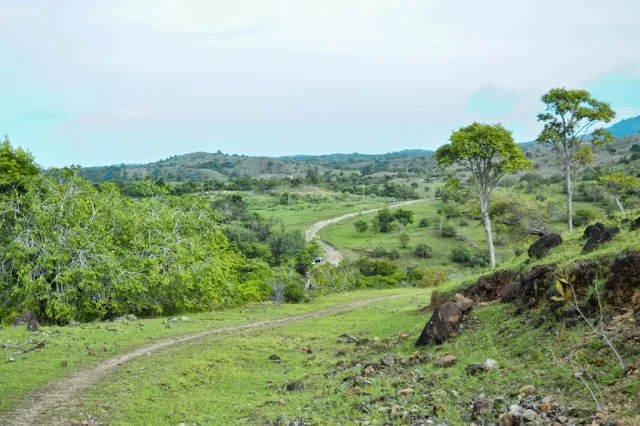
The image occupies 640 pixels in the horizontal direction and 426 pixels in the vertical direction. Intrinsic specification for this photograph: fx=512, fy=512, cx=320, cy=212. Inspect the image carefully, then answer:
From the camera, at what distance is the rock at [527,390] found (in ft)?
23.2

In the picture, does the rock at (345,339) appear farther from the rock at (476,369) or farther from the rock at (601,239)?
the rock at (476,369)

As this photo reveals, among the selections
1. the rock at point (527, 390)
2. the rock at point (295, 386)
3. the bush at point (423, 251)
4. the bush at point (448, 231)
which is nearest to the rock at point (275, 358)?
the rock at point (295, 386)

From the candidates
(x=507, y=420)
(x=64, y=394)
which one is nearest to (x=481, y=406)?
(x=507, y=420)

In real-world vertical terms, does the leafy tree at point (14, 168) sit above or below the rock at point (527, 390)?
above

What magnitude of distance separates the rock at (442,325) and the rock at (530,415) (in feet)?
19.0

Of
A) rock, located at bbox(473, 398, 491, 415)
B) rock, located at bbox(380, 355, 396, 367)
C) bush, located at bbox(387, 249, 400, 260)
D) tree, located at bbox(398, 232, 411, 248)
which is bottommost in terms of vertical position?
bush, located at bbox(387, 249, 400, 260)

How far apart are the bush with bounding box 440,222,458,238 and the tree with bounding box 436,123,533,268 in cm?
4288

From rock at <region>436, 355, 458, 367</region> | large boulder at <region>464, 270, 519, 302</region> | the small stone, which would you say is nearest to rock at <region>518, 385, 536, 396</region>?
the small stone

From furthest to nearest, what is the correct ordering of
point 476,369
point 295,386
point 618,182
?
point 618,182, point 295,386, point 476,369

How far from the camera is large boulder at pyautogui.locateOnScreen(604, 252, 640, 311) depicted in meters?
9.02

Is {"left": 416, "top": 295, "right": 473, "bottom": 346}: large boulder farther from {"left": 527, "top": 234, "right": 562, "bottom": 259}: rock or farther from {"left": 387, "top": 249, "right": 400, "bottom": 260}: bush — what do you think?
{"left": 387, "top": 249, "right": 400, "bottom": 260}: bush

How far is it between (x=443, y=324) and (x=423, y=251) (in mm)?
50121

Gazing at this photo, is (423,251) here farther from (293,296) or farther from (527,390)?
(527,390)

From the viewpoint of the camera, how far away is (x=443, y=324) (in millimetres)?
12289
